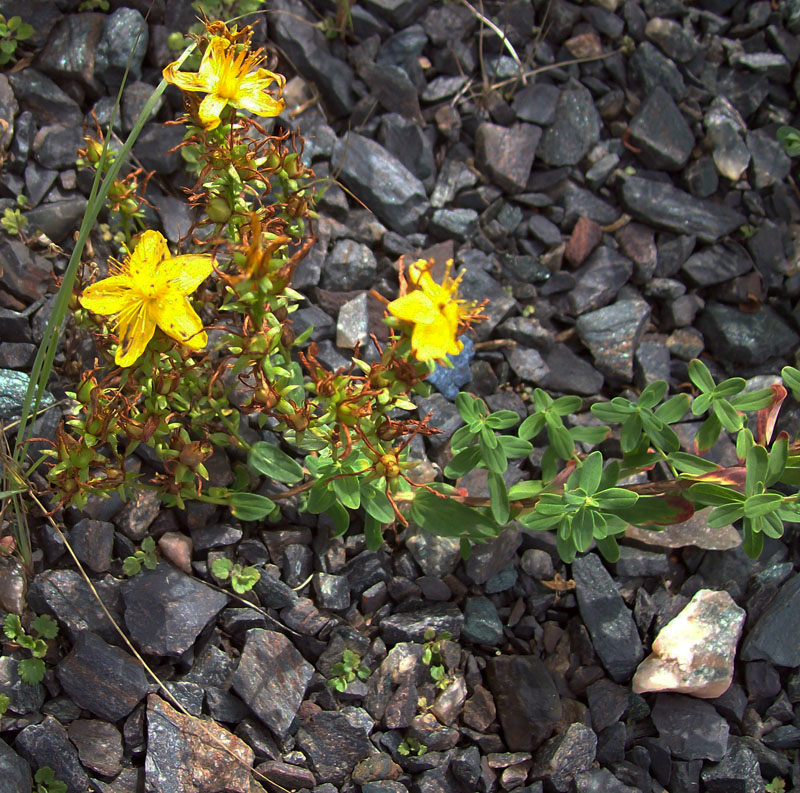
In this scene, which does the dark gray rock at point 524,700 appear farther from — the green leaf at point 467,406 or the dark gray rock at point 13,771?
the dark gray rock at point 13,771

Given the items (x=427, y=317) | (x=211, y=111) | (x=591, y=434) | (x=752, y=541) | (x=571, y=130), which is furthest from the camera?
(x=571, y=130)

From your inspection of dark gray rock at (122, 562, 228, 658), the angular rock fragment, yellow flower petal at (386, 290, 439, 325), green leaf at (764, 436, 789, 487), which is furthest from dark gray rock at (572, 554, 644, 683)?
yellow flower petal at (386, 290, 439, 325)

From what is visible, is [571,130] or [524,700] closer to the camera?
[524,700]

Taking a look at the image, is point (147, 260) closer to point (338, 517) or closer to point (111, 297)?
point (111, 297)

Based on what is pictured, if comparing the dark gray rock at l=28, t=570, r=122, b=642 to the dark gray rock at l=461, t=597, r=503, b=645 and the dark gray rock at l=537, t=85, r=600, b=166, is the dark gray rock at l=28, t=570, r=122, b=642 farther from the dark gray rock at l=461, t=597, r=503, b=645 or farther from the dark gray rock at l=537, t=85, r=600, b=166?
the dark gray rock at l=537, t=85, r=600, b=166

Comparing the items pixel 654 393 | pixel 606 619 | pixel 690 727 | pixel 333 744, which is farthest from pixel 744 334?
pixel 333 744

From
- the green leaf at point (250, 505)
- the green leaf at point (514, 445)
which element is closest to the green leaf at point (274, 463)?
the green leaf at point (250, 505)

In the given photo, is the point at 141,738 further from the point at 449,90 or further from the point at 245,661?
the point at 449,90
